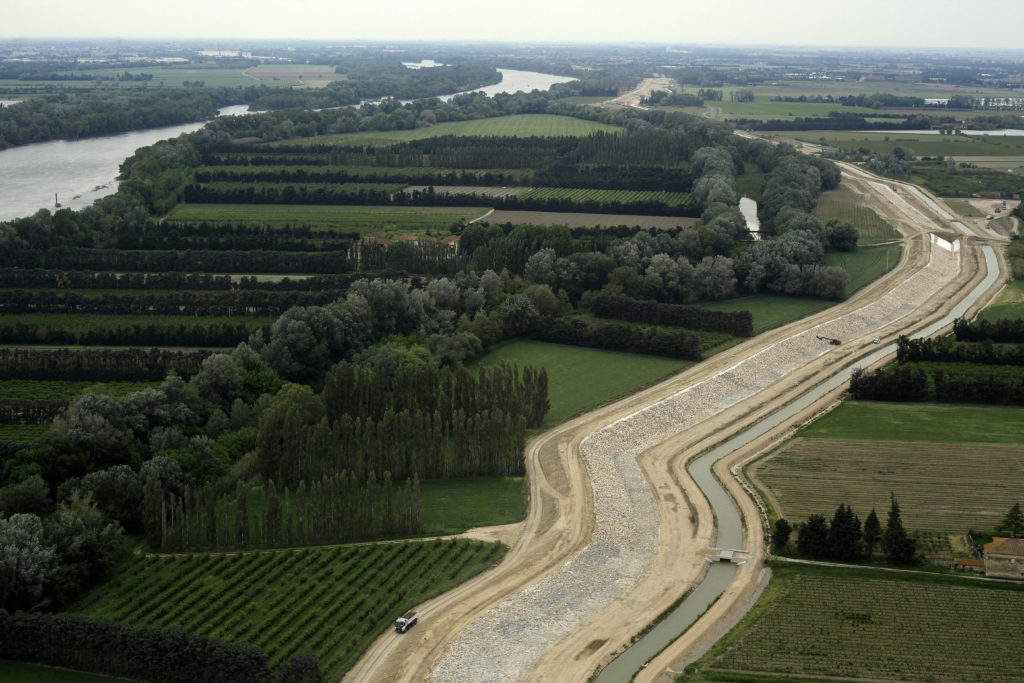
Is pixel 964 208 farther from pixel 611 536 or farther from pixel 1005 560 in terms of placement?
pixel 611 536

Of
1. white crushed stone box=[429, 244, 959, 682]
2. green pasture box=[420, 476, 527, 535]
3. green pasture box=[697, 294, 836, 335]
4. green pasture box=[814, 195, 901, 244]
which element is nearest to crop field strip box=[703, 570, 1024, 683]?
white crushed stone box=[429, 244, 959, 682]

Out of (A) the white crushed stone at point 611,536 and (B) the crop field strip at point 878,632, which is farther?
(A) the white crushed stone at point 611,536

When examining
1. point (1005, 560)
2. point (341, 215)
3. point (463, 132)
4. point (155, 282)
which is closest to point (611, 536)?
point (1005, 560)

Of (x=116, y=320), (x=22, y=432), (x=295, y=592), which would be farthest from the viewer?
(x=116, y=320)

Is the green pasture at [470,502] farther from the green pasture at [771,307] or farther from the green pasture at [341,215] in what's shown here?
the green pasture at [341,215]

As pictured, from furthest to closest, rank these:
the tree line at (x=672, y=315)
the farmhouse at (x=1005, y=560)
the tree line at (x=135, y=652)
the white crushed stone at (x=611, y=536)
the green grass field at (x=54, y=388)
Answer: the tree line at (x=672, y=315) → the green grass field at (x=54, y=388) → the farmhouse at (x=1005, y=560) → the white crushed stone at (x=611, y=536) → the tree line at (x=135, y=652)

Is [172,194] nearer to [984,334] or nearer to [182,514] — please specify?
[182,514]

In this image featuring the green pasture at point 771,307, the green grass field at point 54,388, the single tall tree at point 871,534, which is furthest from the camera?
the green pasture at point 771,307

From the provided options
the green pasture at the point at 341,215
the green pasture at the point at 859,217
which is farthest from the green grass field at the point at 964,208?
the green pasture at the point at 341,215
